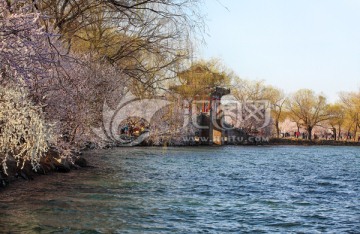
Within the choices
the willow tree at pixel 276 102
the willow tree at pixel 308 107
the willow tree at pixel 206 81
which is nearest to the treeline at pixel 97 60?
the willow tree at pixel 206 81

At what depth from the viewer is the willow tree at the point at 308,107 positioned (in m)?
102

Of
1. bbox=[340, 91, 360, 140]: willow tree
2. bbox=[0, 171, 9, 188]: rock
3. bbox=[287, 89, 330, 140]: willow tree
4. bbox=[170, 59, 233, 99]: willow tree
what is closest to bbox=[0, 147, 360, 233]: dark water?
bbox=[0, 171, 9, 188]: rock

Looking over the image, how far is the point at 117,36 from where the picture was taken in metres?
25.3

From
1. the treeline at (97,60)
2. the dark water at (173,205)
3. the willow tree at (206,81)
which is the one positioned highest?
the willow tree at (206,81)

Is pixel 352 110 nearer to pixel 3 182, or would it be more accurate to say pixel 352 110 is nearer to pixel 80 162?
pixel 80 162

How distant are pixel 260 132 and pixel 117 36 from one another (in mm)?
69300

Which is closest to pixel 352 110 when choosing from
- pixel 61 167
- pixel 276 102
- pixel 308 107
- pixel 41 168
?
pixel 308 107

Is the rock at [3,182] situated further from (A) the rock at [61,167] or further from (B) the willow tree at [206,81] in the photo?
(B) the willow tree at [206,81]

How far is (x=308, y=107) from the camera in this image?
10181 centimetres

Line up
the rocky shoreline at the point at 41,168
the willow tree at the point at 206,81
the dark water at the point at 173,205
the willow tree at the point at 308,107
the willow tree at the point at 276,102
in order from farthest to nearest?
the willow tree at the point at 308,107, the willow tree at the point at 276,102, the willow tree at the point at 206,81, the rocky shoreline at the point at 41,168, the dark water at the point at 173,205

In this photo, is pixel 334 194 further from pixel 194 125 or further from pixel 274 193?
pixel 194 125

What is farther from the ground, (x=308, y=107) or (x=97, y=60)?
(x=308, y=107)

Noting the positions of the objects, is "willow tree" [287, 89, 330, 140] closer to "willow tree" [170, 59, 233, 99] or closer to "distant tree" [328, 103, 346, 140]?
"distant tree" [328, 103, 346, 140]

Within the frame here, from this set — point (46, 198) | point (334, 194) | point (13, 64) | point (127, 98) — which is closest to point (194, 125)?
point (127, 98)
